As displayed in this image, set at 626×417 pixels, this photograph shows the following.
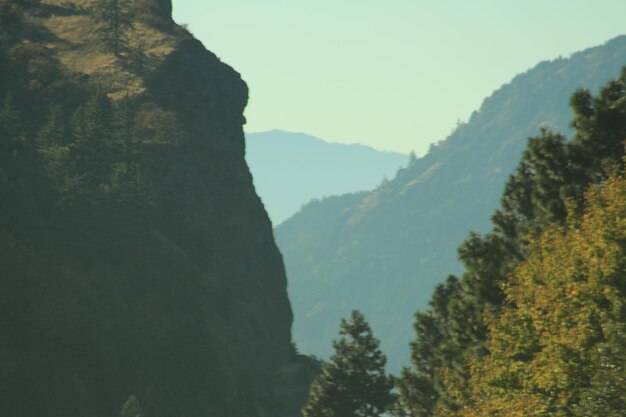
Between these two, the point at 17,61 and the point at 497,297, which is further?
the point at 17,61

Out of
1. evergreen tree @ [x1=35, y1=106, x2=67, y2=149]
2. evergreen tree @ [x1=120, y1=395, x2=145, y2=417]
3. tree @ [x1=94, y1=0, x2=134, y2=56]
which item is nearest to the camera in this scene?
evergreen tree @ [x1=120, y1=395, x2=145, y2=417]

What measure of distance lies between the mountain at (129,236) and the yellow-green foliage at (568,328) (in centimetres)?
5673

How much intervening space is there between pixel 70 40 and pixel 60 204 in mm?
54446

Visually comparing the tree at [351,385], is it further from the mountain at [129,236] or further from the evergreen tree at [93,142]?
the evergreen tree at [93,142]

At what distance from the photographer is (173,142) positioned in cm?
14350

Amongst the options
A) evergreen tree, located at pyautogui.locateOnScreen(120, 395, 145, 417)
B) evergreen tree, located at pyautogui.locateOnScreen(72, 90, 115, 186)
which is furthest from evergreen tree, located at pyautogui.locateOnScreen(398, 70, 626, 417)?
evergreen tree, located at pyautogui.locateOnScreen(72, 90, 115, 186)

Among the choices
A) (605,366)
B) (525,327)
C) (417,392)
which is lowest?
(605,366)

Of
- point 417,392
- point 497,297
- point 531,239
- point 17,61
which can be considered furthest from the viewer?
point 17,61

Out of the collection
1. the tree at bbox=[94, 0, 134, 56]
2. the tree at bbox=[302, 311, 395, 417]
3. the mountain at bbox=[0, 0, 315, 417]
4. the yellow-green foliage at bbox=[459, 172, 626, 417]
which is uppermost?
the tree at bbox=[94, 0, 134, 56]

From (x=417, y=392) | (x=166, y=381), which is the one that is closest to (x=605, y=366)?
(x=417, y=392)

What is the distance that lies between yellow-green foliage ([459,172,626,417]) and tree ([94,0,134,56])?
123 meters

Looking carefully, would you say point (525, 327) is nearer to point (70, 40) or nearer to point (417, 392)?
point (417, 392)

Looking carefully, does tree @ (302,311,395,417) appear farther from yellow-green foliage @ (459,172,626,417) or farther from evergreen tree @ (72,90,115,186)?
evergreen tree @ (72,90,115,186)

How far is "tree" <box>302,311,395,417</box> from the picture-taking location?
77.6 metres
